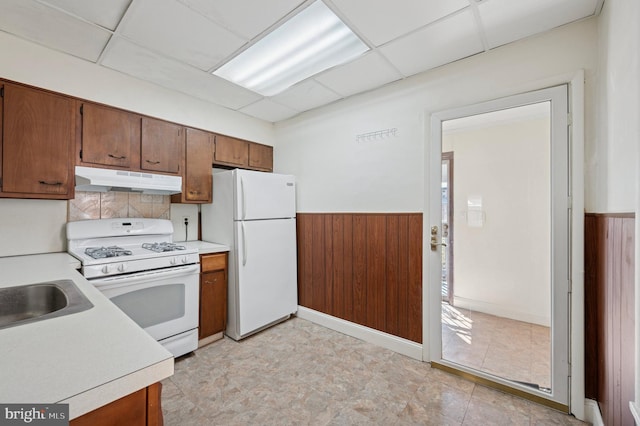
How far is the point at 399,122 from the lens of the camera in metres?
2.55

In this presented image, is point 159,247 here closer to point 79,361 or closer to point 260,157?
point 260,157

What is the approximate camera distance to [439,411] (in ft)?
5.90

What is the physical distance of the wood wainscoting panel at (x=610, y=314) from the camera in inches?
46.0

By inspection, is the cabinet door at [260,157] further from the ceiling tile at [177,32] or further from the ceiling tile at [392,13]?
the ceiling tile at [392,13]

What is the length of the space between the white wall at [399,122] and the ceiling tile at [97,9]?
1.92 meters

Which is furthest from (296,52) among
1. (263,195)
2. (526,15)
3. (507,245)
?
(507,245)

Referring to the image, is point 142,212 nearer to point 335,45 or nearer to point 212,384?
point 212,384

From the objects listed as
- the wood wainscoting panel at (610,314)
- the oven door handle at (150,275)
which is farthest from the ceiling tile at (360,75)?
the oven door handle at (150,275)

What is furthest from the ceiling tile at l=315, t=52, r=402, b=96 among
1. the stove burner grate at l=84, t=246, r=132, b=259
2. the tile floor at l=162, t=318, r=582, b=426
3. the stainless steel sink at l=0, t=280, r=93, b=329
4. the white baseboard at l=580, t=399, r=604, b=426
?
the white baseboard at l=580, t=399, r=604, b=426

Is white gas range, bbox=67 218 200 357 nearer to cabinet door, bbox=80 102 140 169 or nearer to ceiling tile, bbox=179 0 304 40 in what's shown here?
cabinet door, bbox=80 102 140 169

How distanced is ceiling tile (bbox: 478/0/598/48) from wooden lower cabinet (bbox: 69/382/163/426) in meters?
2.38

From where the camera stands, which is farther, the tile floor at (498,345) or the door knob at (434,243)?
the door knob at (434,243)

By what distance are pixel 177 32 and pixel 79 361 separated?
2.04 meters

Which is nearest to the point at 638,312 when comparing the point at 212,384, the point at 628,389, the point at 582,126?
the point at 628,389
